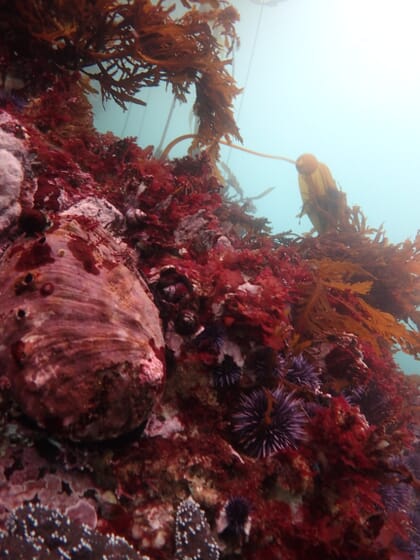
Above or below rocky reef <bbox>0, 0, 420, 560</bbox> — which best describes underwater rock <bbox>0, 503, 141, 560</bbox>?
below

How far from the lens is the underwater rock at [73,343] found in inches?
83.0

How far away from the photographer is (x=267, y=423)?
289 centimetres

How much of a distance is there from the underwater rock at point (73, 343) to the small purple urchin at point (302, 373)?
1.68m

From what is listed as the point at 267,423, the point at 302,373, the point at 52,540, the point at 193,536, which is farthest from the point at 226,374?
the point at 52,540

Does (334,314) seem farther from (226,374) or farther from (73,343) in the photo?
(73,343)

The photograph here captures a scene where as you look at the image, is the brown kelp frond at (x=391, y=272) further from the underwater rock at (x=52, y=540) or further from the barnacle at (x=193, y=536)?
the underwater rock at (x=52, y=540)

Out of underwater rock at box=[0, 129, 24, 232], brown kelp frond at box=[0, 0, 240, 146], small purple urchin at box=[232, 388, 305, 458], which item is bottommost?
small purple urchin at box=[232, 388, 305, 458]

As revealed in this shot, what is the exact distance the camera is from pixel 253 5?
3450 cm

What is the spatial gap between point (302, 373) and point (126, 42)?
500cm

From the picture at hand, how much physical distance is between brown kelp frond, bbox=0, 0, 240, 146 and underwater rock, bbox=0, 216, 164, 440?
120 inches

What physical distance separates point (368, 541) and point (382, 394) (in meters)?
2.44

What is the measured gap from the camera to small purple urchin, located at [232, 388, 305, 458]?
2895 millimetres

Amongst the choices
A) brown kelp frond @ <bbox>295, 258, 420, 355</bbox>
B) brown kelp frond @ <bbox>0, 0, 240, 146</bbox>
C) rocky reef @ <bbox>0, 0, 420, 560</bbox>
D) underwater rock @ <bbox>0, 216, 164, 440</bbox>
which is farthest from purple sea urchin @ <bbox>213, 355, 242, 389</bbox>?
brown kelp frond @ <bbox>0, 0, 240, 146</bbox>

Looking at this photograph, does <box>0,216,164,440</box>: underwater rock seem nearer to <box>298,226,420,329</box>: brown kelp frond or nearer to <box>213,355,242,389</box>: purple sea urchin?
<box>213,355,242,389</box>: purple sea urchin
